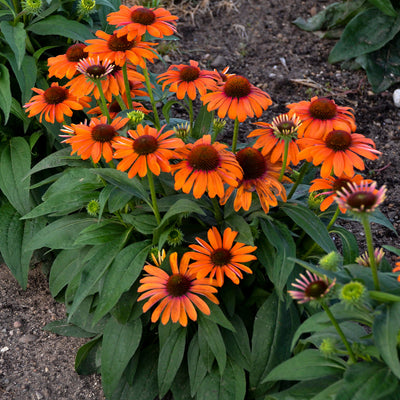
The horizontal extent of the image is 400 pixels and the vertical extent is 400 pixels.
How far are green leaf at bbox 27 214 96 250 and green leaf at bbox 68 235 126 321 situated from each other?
0.58 ft

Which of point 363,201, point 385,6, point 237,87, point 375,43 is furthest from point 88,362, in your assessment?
point 385,6

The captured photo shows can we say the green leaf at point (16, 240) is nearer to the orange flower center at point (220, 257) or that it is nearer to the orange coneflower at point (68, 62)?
the orange coneflower at point (68, 62)

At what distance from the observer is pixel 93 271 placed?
88.7 inches

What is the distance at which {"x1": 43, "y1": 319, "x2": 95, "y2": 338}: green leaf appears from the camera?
270cm

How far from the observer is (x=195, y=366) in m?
2.29

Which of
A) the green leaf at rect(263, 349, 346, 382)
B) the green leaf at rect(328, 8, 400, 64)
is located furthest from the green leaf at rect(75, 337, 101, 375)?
the green leaf at rect(328, 8, 400, 64)

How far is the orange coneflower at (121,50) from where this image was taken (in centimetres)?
226

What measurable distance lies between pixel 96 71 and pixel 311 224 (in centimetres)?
100

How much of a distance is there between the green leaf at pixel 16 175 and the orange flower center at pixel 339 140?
4.79ft

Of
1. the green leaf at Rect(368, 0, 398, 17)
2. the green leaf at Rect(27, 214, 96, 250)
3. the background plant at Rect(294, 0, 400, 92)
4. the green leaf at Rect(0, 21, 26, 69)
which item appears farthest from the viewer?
the background plant at Rect(294, 0, 400, 92)

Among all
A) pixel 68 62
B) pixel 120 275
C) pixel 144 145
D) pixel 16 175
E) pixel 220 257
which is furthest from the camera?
pixel 16 175

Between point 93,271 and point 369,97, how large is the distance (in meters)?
2.70

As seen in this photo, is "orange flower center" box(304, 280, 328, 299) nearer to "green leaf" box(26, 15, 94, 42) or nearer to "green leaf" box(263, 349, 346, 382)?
"green leaf" box(263, 349, 346, 382)

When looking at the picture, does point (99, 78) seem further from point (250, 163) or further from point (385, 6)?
point (385, 6)
